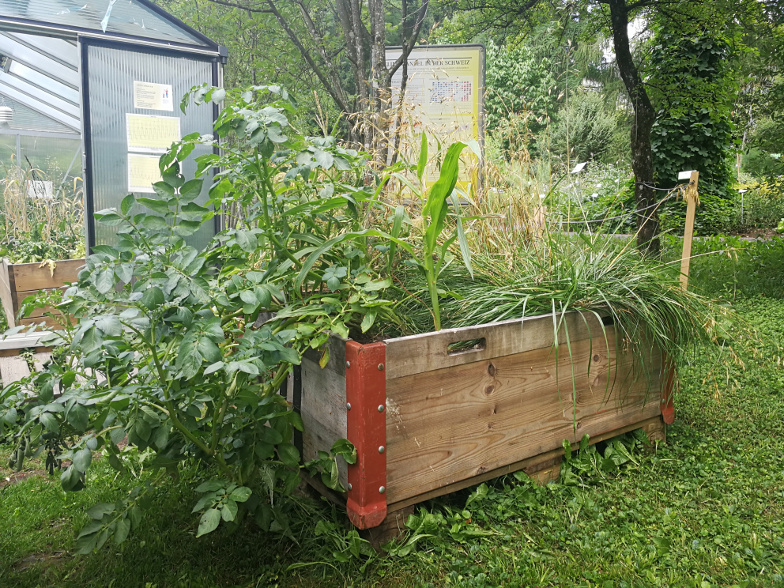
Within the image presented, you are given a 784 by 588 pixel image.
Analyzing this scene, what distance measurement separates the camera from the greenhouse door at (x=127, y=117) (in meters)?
3.52

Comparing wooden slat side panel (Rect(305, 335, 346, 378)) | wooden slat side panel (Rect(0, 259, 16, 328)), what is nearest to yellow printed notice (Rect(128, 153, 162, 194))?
wooden slat side panel (Rect(0, 259, 16, 328))

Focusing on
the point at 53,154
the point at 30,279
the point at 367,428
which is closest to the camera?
the point at 367,428

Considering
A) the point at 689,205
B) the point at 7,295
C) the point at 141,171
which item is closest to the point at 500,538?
the point at 689,205

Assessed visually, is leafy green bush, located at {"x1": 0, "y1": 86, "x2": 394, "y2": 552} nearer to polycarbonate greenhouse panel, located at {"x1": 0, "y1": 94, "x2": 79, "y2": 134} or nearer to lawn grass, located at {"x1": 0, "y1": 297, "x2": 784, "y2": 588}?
lawn grass, located at {"x1": 0, "y1": 297, "x2": 784, "y2": 588}

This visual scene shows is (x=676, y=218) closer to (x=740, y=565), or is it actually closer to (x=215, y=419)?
(x=740, y=565)

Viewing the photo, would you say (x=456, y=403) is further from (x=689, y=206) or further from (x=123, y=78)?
(x=123, y=78)

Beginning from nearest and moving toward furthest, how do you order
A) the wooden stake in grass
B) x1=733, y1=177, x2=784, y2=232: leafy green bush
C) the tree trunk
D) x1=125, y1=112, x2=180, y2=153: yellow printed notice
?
the wooden stake in grass → x1=125, y1=112, x2=180, y2=153: yellow printed notice → the tree trunk → x1=733, y1=177, x2=784, y2=232: leafy green bush

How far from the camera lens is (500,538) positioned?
5.82ft

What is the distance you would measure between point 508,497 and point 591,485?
352 millimetres

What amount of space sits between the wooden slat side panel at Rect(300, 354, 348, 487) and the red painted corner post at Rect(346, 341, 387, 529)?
0.19 ft

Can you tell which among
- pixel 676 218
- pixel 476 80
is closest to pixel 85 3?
pixel 476 80

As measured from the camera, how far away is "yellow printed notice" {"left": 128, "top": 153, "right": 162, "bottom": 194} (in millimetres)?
3660

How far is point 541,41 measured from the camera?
61.5ft

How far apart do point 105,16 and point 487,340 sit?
3.27 m
